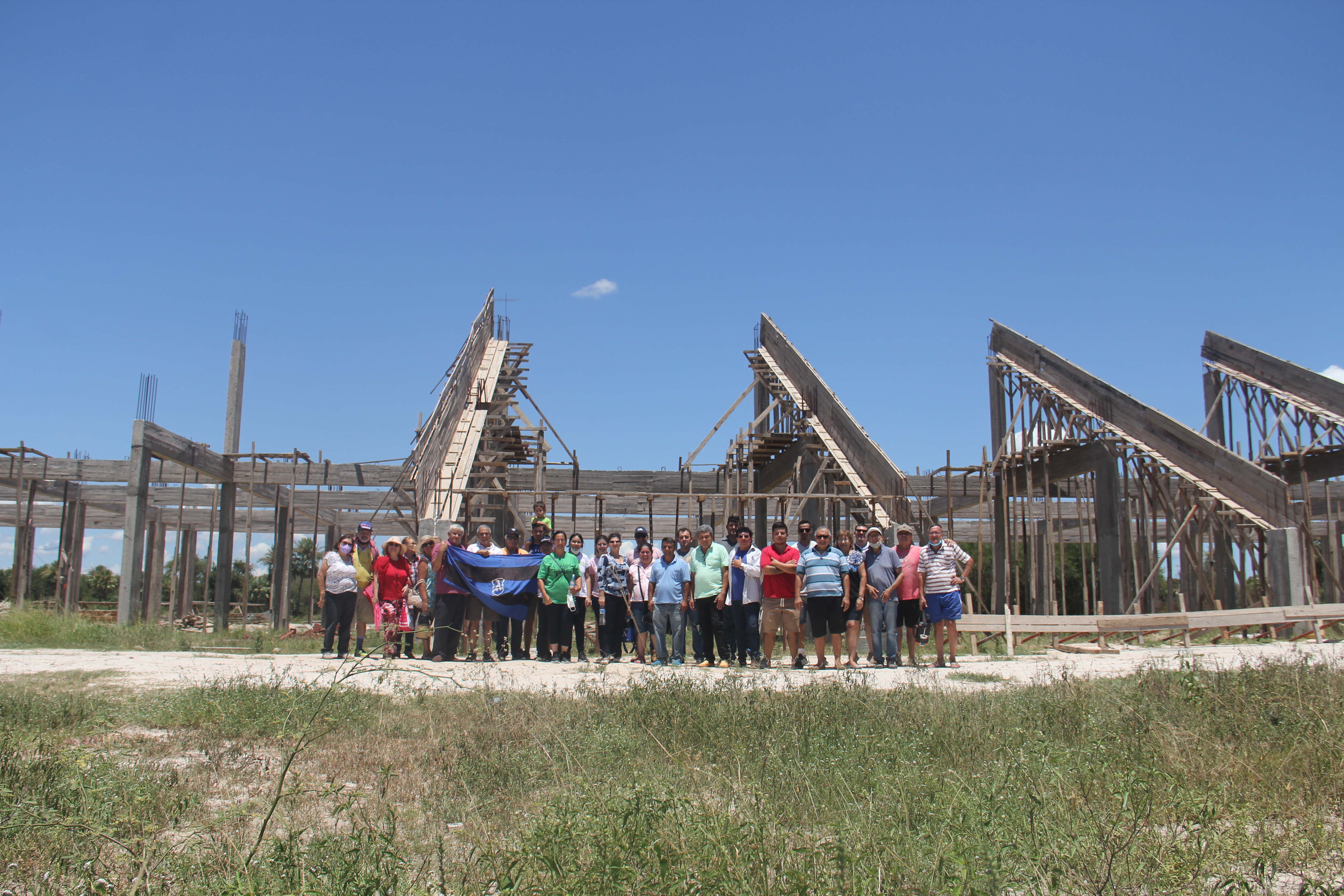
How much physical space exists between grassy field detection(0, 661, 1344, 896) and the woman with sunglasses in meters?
3.98

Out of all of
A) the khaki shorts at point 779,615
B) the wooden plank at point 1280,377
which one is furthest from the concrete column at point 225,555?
the wooden plank at point 1280,377

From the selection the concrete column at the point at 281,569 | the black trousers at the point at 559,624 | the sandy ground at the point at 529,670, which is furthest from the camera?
the concrete column at the point at 281,569

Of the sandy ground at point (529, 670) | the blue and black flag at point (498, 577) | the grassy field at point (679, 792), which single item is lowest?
the grassy field at point (679, 792)

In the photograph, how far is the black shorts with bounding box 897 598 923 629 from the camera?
1082 centimetres

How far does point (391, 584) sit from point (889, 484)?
8.22 metres

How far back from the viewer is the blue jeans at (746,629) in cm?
1105

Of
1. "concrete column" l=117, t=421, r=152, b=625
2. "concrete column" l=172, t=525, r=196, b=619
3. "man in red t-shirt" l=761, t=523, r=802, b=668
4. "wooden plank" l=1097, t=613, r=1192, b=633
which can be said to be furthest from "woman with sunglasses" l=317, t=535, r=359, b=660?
"concrete column" l=172, t=525, r=196, b=619

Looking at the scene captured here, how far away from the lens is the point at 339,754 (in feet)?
18.7

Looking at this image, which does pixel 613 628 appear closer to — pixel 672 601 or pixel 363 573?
pixel 672 601

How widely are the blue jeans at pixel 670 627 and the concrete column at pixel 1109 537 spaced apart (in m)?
10.1

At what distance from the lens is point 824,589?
10477 mm

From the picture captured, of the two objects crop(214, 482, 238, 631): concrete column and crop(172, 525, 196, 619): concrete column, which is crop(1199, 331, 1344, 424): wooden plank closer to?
crop(214, 482, 238, 631): concrete column

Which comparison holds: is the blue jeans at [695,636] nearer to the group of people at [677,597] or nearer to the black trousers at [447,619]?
the group of people at [677,597]

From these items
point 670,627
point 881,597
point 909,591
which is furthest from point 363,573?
point 909,591
